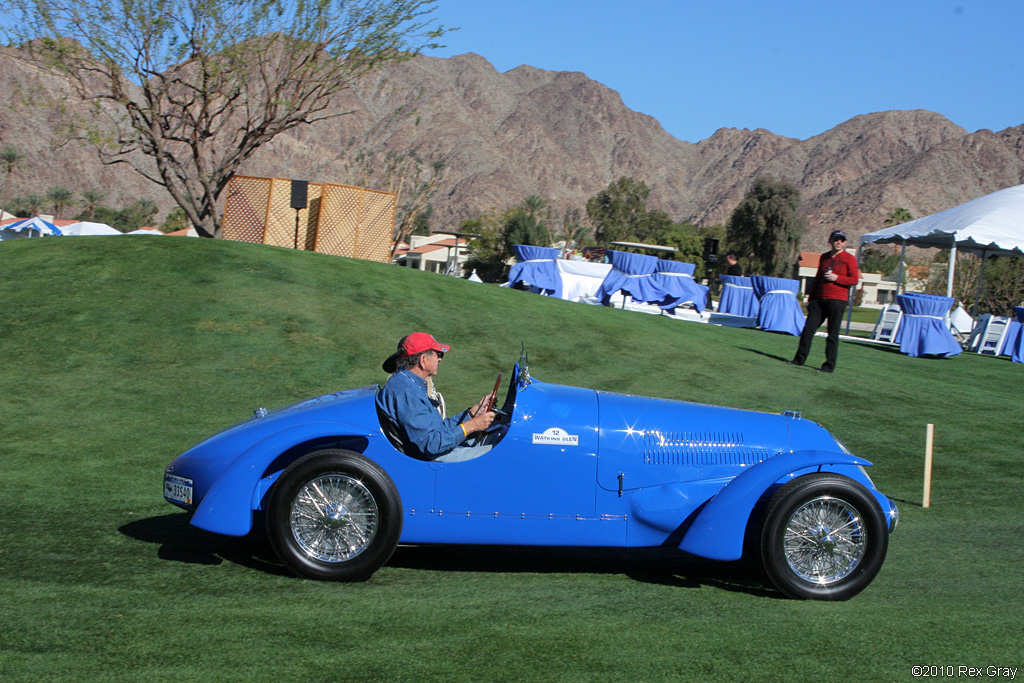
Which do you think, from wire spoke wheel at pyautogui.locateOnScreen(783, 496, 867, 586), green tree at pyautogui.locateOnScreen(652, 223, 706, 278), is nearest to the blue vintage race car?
wire spoke wheel at pyautogui.locateOnScreen(783, 496, 867, 586)

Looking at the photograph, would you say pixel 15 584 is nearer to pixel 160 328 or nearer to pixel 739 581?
pixel 739 581

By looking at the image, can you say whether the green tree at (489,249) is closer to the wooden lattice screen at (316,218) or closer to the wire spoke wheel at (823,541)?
the wooden lattice screen at (316,218)

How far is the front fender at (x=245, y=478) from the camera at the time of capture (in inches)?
152

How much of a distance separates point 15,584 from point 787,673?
10.6 ft

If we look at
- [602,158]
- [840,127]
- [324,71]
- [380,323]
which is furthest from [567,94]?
[380,323]

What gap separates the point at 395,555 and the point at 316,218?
15.1 m

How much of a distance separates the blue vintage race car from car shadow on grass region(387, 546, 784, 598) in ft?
0.74

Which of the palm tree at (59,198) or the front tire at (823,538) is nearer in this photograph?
the front tire at (823,538)

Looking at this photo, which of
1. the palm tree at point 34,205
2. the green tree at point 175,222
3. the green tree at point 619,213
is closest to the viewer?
the green tree at point 175,222

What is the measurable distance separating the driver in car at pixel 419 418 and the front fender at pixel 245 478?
0.53 ft

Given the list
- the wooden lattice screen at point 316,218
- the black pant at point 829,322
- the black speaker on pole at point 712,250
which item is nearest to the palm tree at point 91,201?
the wooden lattice screen at point 316,218

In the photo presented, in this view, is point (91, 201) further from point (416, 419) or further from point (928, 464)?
point (928, 464)

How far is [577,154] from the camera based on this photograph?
152 metres

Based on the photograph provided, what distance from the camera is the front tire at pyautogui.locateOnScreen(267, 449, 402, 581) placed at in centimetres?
383
